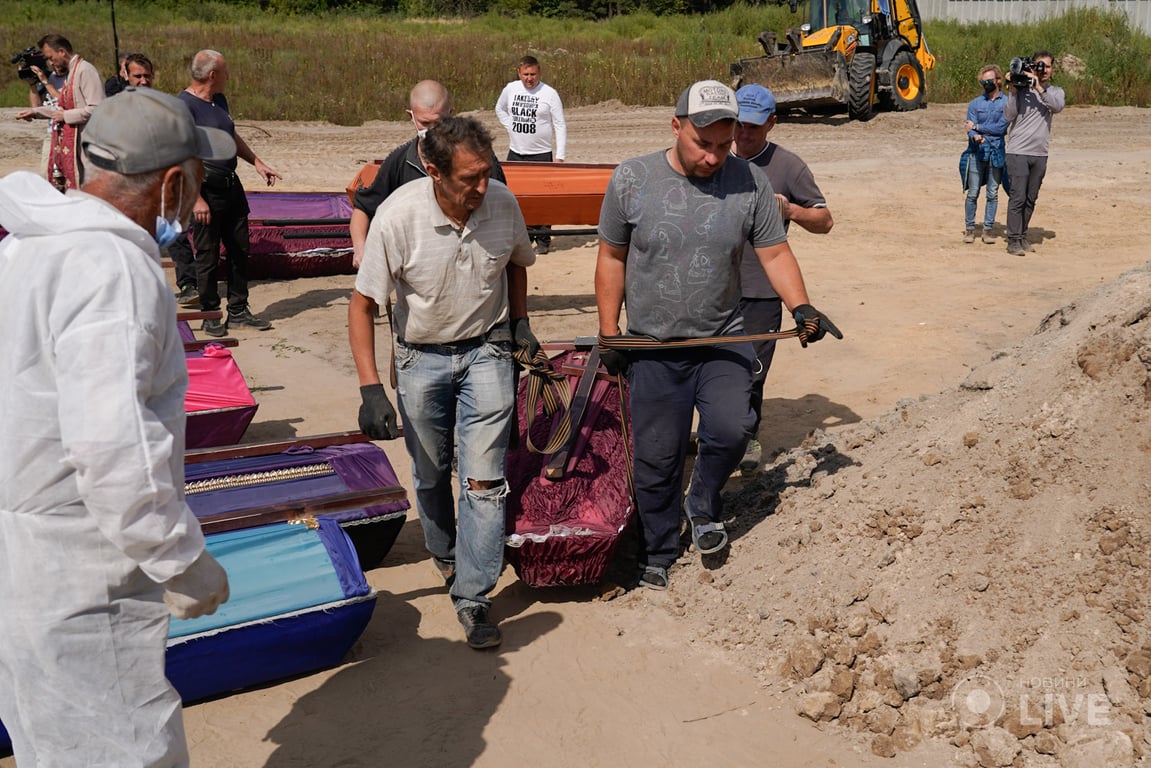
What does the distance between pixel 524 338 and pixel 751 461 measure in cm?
206

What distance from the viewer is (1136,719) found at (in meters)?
3.32

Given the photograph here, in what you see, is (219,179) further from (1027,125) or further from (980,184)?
(980,184)

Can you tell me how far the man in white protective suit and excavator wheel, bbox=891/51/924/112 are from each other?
18578mm

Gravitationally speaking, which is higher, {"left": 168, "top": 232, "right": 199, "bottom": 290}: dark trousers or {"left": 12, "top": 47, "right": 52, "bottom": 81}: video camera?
{"left": 12, "top": 47, "right": 52, "bottom": 81}: video camera

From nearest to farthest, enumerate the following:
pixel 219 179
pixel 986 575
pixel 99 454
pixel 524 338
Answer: pixel 99 454 < pixel 986 575 < pixel 524 338 < pixel 219 179

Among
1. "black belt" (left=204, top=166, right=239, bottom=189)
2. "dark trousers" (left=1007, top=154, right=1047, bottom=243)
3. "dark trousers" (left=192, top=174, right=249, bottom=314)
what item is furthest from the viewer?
"dark trousers" (left=1007, top=154, right=1047, bottom=243)

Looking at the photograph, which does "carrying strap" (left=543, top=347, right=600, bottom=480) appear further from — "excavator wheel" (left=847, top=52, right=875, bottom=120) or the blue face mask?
"excavator wheel" (left=847, top=52, right=875, bottom=120)

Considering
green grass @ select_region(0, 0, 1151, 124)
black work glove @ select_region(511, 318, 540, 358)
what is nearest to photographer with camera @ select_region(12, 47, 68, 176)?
black work glove @ select_region(511, 318, 540, 358)

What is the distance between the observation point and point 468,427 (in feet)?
13.4

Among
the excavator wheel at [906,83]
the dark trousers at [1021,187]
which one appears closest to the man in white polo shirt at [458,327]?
the dark trousers at [1021,187]

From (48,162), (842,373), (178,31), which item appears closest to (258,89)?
(178,31)

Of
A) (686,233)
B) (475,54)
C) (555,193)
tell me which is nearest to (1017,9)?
(475,54)

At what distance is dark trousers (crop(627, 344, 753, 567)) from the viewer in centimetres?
431

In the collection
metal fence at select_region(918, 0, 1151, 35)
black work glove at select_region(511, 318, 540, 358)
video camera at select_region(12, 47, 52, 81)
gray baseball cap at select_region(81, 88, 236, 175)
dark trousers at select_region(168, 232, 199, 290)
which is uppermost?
metal fence at select_region(918, 0, 1151, 35)
